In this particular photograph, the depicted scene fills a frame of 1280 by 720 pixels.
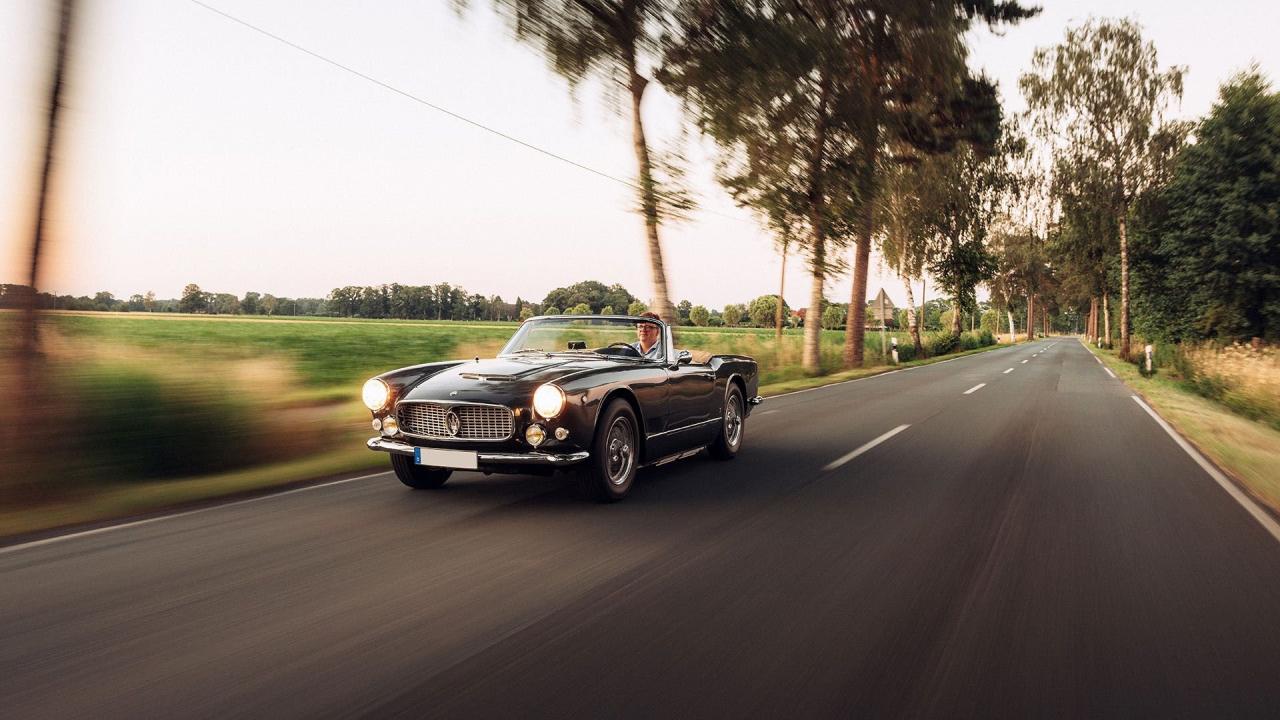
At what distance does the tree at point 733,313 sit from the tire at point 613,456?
162 meters

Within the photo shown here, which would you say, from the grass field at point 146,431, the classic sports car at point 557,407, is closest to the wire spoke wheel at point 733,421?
the classic sports car at point 557,407

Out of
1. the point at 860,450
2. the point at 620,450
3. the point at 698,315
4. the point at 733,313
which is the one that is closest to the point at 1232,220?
the point at 860,450

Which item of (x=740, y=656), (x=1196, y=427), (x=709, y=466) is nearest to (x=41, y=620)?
(x=740, y=656)

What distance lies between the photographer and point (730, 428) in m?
8.62

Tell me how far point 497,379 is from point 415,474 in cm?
121

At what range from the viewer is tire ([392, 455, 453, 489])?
6.53 m

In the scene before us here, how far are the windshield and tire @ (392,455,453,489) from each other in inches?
55.6

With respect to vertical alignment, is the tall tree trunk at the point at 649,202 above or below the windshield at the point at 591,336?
above

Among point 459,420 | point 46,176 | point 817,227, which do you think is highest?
point 817,227

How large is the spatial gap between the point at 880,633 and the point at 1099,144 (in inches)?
1432

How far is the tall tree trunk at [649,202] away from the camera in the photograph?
16438 mm

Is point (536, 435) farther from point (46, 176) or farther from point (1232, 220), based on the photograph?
point (1232, 220)

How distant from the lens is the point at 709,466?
26.4 feet

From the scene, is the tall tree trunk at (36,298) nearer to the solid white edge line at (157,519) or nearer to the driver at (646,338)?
the solid white edge line at (157,519)
